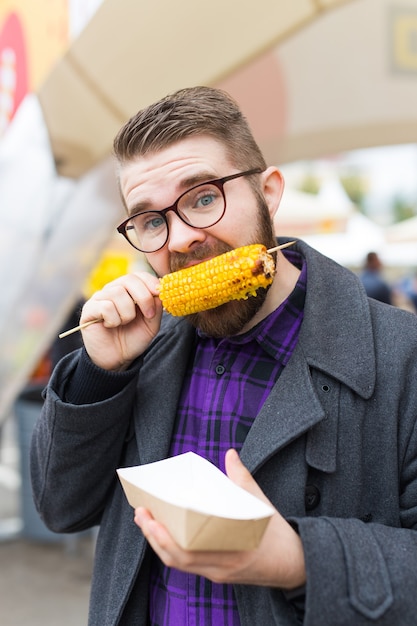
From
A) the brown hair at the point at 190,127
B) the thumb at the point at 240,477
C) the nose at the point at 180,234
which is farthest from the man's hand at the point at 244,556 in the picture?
the brown hair at the point at 190,127

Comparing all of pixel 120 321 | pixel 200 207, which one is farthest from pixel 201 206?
pixel 120 321

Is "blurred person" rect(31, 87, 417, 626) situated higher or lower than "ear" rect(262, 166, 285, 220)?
lower

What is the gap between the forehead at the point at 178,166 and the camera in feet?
4.87

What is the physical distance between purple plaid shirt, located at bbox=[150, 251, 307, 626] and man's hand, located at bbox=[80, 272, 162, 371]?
16cm

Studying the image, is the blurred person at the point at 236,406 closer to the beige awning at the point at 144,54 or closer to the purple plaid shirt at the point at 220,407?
the purple plaid shirt at the point at 220,407

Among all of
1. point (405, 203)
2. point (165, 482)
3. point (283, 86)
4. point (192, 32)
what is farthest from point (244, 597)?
point (405, 203)

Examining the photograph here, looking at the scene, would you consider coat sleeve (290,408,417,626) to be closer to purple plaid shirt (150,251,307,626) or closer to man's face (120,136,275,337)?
purple plaid shirt (150,251,307,626)

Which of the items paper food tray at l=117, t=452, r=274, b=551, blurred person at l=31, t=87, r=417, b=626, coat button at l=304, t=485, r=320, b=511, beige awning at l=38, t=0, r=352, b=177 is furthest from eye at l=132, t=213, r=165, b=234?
beige awning at l=38, t=0, r=352, b=177

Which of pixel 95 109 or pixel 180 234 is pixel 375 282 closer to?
pixel 95 109

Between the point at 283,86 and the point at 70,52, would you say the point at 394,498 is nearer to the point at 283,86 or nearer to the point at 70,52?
the point at 70,52

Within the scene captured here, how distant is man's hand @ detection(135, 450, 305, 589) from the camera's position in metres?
1.06

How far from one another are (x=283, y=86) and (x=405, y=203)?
129ft

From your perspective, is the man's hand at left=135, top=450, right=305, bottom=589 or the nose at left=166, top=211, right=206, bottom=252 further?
the nose at left=166, top=211, right=206, bottom=252

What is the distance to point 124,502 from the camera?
64.3 inches
